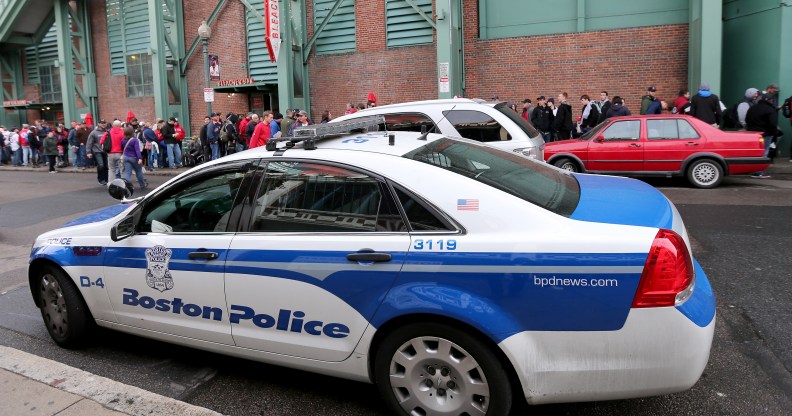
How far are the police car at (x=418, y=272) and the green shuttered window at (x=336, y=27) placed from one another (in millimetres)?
17065

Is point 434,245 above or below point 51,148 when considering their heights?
below

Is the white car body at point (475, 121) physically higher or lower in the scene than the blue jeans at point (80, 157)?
higher

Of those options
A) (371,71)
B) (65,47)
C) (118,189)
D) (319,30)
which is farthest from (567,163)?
(65,47)

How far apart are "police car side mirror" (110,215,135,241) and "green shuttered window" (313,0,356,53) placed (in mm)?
17142

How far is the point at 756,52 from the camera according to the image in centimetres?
1501

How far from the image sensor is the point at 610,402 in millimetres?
3400

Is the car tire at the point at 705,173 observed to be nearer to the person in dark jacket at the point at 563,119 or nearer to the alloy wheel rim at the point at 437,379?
the person in dark jacket at the point at 563,119

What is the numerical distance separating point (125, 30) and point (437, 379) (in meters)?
26.8

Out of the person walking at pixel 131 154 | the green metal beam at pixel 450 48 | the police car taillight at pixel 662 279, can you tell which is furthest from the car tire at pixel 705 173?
the person walking at pixel 131 154

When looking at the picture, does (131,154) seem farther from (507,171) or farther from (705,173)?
(705,173)

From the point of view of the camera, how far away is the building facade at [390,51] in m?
16.1

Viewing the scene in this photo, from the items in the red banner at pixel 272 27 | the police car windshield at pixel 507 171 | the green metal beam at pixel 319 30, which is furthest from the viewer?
the green metal beam at pixel 319 30

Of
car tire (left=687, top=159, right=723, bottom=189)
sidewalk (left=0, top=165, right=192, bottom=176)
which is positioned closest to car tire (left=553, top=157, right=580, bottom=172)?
car tire (left=687, top=159, right=723, bottom=189)

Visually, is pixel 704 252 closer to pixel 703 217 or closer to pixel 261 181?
pixel 703 217
